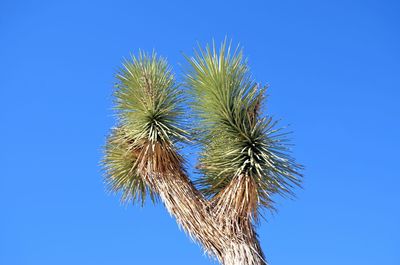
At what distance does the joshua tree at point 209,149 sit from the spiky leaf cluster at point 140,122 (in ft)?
0.04

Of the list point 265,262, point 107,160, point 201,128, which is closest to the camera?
point 265,262

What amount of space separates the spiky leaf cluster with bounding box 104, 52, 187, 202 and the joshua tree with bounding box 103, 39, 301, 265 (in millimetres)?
13

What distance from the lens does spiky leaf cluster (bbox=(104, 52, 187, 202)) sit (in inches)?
329

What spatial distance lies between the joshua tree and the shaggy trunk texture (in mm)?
12

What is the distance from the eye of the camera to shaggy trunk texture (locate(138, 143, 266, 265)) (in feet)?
25.5

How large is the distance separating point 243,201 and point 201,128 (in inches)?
43.2

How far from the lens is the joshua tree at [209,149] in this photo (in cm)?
790

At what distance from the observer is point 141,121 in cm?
837

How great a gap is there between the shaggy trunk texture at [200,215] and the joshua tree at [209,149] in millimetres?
12

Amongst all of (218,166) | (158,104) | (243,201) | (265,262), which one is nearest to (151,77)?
(158,104)

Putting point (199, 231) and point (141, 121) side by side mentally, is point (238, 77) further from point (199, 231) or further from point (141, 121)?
point (199, 231)

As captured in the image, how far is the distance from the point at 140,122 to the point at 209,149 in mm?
940

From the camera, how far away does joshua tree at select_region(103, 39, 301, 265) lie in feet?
25.9

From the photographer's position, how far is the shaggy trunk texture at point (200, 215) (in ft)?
25.5
